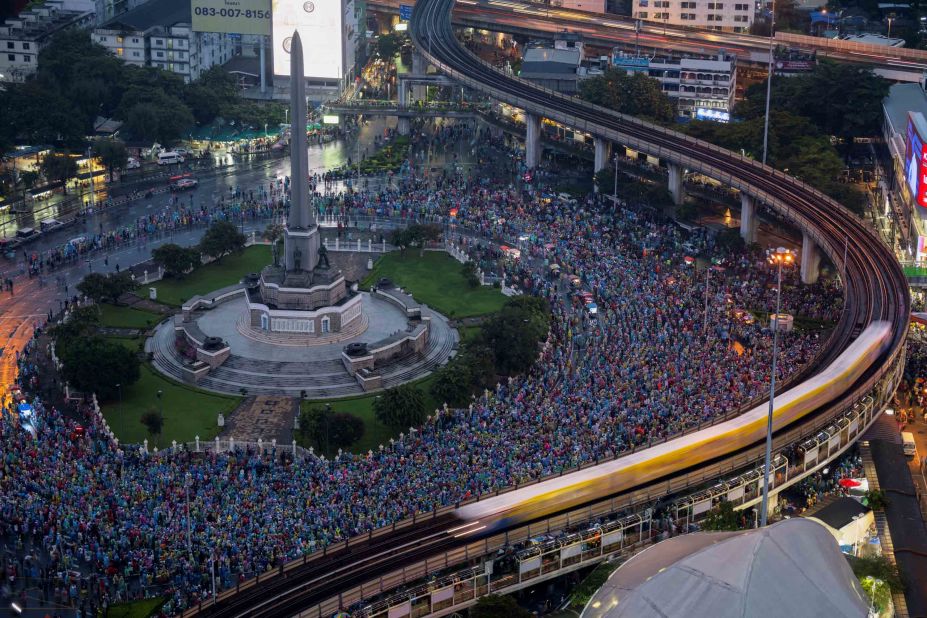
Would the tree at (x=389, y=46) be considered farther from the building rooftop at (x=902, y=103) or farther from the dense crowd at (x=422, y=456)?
the dense crowd at (x=422, y=456)

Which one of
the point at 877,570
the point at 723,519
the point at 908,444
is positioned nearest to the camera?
the point at 877,570

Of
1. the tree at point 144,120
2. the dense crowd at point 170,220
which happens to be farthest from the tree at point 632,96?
the tree at point 144,120

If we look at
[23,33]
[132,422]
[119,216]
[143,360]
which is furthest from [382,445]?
[23,33]

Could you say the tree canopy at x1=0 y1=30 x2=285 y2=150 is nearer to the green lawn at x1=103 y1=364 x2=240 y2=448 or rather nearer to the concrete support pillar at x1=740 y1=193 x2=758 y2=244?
the green lawn at x1=103 y1=364 x2=240 y2=448

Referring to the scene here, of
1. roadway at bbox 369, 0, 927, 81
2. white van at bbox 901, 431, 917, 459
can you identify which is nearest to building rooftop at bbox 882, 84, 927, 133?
roadway at bbox 369, 0, 927, 81

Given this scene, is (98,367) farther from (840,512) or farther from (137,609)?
(840,512)

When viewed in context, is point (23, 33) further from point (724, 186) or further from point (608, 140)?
point (724, 186)

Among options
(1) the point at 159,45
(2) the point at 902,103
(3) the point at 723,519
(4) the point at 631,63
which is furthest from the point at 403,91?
(3) the point at 723,519
